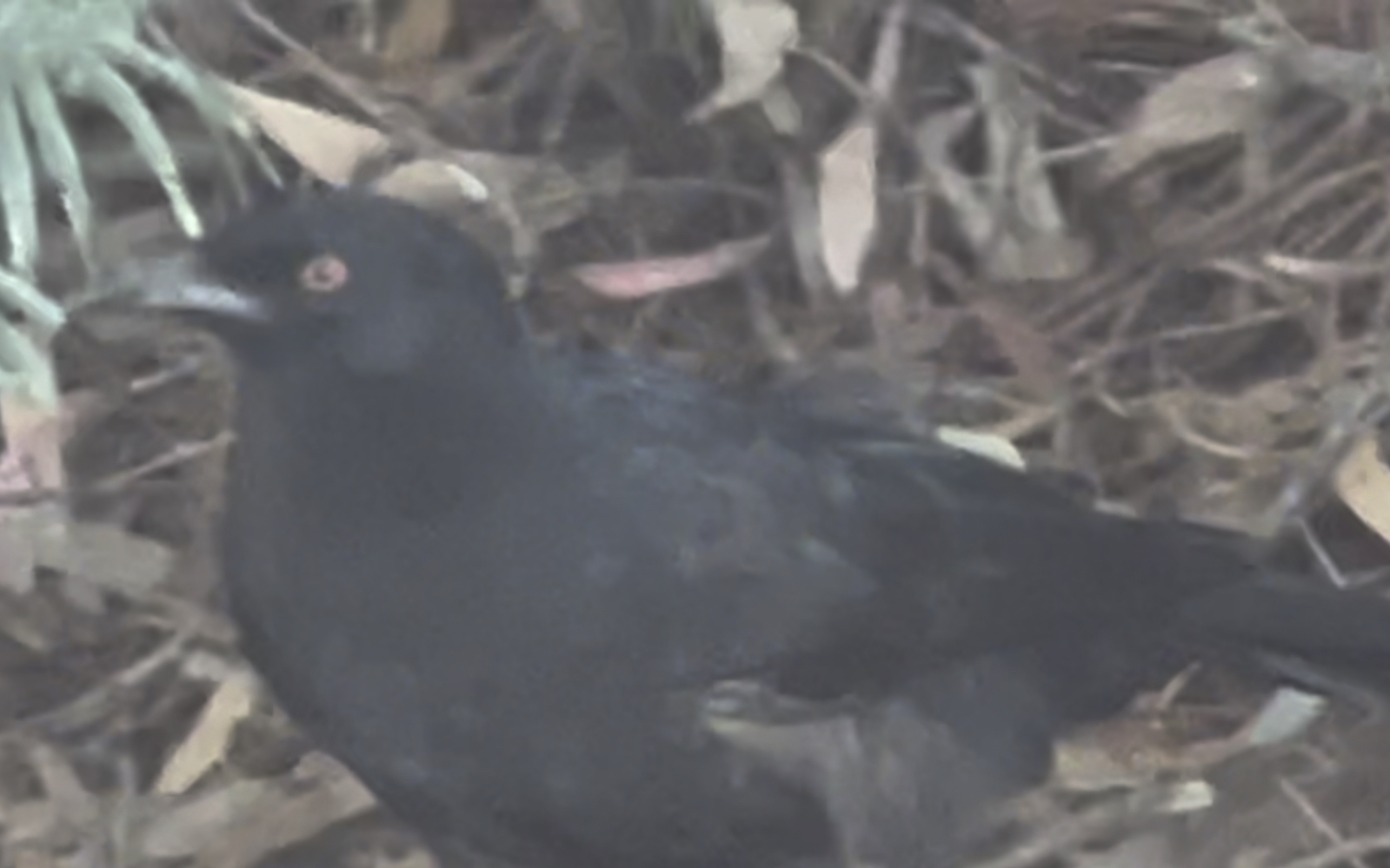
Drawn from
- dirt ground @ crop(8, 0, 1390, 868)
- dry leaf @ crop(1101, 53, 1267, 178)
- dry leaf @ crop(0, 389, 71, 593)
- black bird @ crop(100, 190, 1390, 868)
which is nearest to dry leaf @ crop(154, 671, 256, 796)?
dirt ground @ crop(8, 0, 1390, 868)

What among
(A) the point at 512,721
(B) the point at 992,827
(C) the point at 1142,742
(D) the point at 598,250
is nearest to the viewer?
(A) the point at 512,721

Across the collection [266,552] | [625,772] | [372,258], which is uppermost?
[372,258]

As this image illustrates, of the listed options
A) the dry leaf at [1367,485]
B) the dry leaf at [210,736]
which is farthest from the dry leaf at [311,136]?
the dry leaf at [1367,485]

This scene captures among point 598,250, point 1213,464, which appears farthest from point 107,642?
point 1213,464

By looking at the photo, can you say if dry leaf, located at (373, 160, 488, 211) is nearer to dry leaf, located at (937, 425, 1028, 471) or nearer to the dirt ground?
the dirt ground

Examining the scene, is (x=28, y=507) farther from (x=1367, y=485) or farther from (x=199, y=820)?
(x=1367, y=485)

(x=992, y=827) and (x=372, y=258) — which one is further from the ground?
(x=372, y=258)

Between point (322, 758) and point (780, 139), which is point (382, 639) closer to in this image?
A: point (322, 758)

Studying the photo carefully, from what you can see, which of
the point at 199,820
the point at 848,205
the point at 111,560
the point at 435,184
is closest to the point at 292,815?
the point at 199,820
